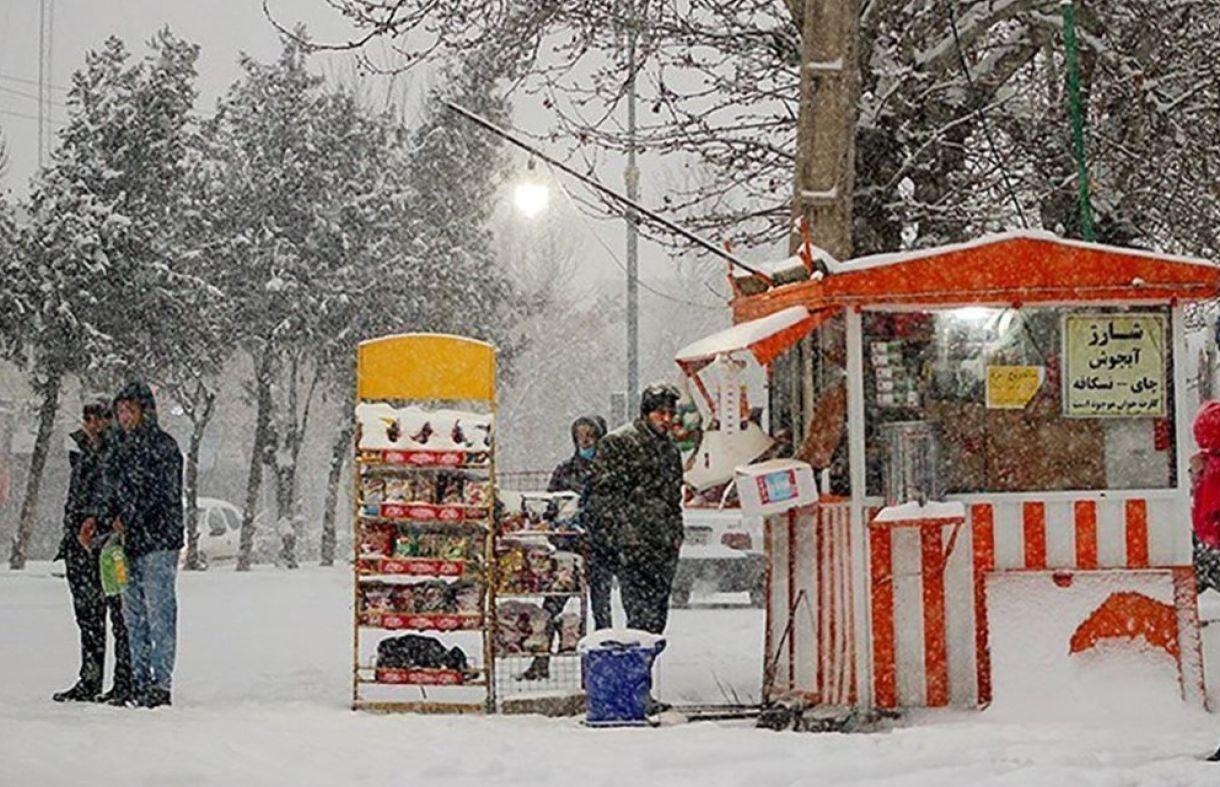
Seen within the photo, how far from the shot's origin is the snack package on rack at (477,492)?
10102mm

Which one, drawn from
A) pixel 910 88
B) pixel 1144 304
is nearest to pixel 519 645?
pixel 1144 304

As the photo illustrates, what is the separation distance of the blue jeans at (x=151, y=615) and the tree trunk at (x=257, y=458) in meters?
22.5

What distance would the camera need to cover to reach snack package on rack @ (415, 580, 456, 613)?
10180 mm

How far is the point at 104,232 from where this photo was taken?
92.1 ft

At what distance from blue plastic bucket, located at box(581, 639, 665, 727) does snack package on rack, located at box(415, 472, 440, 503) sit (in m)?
1.57

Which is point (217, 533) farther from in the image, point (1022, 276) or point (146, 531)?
point (1022, 276)

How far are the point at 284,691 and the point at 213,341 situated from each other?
2006cm

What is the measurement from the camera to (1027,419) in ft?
30.5

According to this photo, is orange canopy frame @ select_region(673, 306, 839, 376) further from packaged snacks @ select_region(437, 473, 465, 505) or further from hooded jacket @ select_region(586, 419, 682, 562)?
packaged snacks @ select_region(437, 473, 465, 505)

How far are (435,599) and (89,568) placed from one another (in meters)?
2.20

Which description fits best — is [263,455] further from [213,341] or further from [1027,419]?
[1027,419]

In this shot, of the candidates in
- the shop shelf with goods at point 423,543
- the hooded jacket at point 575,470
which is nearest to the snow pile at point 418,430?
the shop shelf with goods at point 423,543

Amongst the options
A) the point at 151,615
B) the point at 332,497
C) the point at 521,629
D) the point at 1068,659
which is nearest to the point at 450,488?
the point at 521,629

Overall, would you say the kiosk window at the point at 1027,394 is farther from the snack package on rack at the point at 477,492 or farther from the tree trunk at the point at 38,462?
the tree trunk at the point at 38,462
